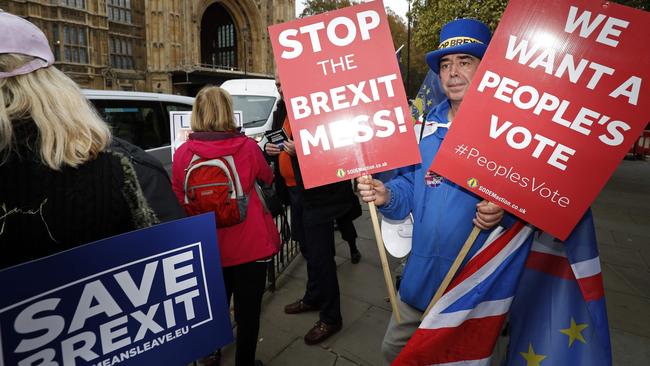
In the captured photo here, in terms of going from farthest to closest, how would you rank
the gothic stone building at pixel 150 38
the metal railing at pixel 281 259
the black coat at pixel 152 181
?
the gothic stone building at pixel 150 38, the metal railing at pixel 281 259, the black coat at pixel 152 181

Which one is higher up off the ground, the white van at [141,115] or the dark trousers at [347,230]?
the white van at [141,115]

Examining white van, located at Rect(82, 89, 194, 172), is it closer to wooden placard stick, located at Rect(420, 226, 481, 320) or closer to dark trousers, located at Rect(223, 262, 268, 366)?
dark trousers, located at Rect(223, 262, 268, 366)

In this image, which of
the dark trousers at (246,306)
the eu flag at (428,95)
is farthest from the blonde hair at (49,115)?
the eu flag at (428,95)

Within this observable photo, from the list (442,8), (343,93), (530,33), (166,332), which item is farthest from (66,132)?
(442,8)

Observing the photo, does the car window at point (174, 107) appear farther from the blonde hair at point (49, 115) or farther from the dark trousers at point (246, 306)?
the blonde hair at point (49, 115)

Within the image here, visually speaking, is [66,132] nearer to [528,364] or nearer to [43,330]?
[43,330]

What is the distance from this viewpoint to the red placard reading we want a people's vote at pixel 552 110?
1.38 m

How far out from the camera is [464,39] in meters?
1.82

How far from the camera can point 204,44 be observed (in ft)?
123

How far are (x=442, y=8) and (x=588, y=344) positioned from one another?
12.5 metres

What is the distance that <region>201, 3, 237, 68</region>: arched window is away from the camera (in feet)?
117

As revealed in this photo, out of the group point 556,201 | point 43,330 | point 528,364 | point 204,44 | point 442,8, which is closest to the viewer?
point 43,330

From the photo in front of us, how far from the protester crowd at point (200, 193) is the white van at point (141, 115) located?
268 cm

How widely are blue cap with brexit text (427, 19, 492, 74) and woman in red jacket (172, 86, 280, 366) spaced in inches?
49.7
